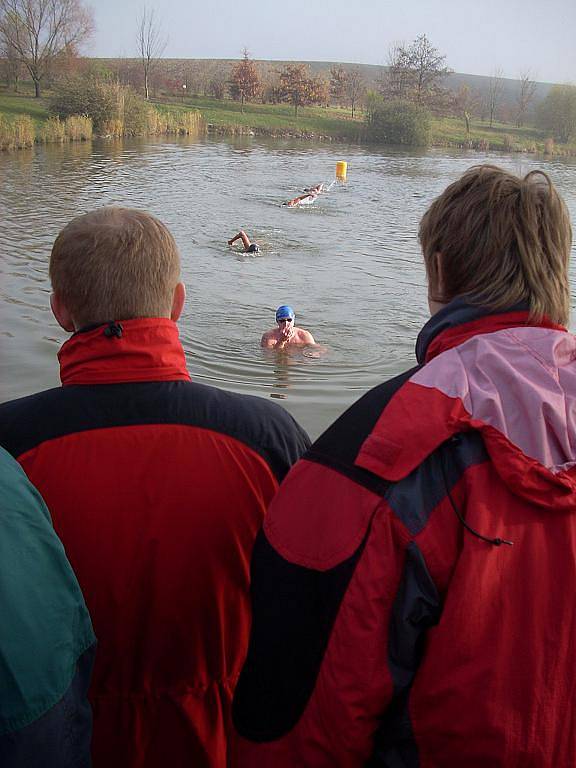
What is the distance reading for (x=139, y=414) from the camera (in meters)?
1.76

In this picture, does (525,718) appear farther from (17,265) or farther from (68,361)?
(17,265)

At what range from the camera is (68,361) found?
6.04 ft

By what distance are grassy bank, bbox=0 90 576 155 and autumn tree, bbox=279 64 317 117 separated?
2.85m

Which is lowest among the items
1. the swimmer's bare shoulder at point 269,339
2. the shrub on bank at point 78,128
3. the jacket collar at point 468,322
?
the swimmer's bare shoulder at point 269,339

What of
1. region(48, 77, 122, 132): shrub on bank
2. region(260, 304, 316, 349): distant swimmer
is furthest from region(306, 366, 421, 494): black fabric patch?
region(48, 77, 122, 132): shrub on bank

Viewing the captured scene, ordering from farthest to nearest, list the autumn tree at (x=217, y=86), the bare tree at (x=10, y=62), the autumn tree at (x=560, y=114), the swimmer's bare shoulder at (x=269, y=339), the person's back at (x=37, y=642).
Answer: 1. the autumn tree at (x=217, y=86)
2. the autumn tree at (x=560, y=114)
3. the bare tree at (x=10, y=62)
4. the swimmer's bare shoulder at (x=269, y=339)
5. the person's back at (x=37, y=642)

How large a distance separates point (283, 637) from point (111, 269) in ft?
3.02

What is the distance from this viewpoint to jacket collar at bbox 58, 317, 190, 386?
5.86 ft

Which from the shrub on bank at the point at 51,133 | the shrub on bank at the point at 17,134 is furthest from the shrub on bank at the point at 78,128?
the shrub on bank at the point at 17,134

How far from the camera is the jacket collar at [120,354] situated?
179 centimetres

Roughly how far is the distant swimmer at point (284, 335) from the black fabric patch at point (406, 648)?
22.0ft

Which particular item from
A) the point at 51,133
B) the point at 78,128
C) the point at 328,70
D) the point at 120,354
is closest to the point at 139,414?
the point at 120,354

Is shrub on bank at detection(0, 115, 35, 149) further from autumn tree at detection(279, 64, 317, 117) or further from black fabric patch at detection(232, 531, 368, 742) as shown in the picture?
autumn tree at detection(279, 64, 317, 117)

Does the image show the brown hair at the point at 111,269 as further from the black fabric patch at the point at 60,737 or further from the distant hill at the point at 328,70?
the distant hill at the point at 328,70
